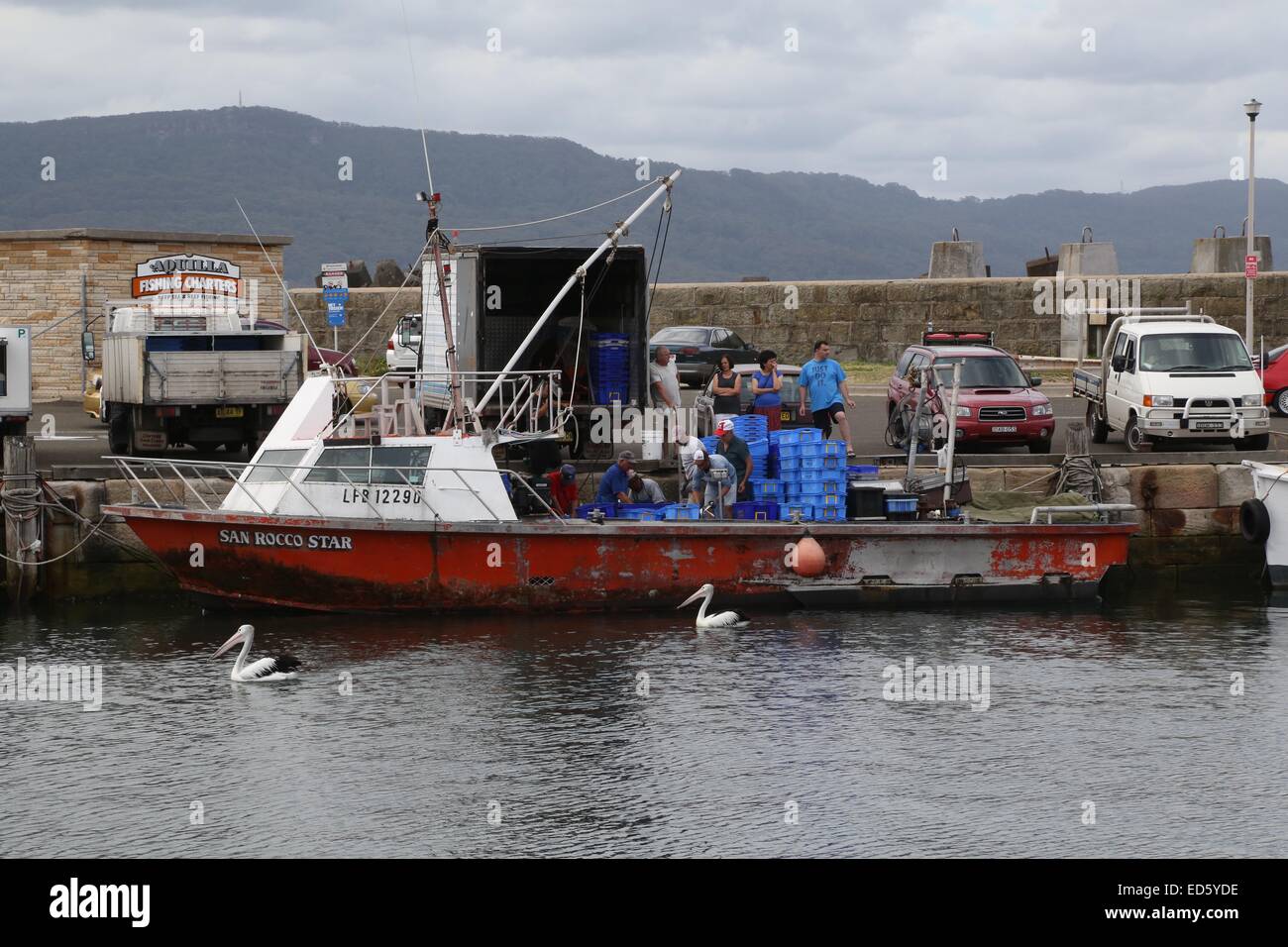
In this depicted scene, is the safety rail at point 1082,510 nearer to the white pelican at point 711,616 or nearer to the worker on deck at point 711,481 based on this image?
the worker on deck at point 711,481

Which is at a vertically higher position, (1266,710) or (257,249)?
(257,249)

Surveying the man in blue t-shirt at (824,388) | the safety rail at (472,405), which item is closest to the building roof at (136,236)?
the safety rail at (472,405)

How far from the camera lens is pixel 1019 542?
21.2m

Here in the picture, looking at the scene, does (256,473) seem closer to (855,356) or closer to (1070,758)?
(1070,758)

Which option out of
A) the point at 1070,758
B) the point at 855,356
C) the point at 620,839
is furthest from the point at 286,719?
the point at 855,356

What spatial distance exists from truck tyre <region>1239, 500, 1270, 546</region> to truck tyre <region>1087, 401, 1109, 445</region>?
3834 millimetres

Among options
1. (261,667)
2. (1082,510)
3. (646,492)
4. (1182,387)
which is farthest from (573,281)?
(1182,387)

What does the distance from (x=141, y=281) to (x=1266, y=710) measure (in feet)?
90.9

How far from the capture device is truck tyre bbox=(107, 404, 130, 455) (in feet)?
83.7

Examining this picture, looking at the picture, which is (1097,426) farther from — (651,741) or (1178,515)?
(651,741)

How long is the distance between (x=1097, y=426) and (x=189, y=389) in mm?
14043

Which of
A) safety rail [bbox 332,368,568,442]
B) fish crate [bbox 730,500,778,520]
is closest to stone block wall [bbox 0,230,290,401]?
safety rail [bbox 332,368,568,442]

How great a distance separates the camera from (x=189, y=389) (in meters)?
24.6

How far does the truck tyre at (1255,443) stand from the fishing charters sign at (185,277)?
22.7m
